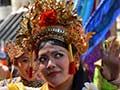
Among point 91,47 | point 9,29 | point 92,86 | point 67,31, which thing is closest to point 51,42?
point 67,31

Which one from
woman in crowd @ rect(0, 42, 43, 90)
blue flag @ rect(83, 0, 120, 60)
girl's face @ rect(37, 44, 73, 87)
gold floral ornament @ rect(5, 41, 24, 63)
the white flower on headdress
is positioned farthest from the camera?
blue flag @ rect(83, 0, 120, 60)

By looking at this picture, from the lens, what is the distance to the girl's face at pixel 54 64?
2818mm

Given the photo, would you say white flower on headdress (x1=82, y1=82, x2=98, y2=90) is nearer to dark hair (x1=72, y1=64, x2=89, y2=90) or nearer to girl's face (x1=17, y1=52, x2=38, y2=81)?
dark hair (x1=72, y1=64, x2=89, y2=90)

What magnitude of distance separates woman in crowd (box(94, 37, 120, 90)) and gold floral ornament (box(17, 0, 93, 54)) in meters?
0.15

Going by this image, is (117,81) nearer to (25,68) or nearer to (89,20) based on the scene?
(25,68)

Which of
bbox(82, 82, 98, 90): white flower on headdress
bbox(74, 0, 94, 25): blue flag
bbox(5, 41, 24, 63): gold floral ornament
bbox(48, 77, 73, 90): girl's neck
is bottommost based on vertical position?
bbox(82, 82, 98, 90): white flower on headdress

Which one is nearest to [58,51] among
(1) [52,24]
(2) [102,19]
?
(1) [52,24]

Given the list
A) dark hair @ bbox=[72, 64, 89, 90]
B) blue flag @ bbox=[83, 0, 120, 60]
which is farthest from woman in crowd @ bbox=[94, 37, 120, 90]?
blue flag @ bbox=[83, 0, 120, 60]

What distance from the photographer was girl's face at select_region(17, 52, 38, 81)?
312 centimetres

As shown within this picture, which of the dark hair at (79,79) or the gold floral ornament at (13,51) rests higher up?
the gold floral ornament at (13,51)

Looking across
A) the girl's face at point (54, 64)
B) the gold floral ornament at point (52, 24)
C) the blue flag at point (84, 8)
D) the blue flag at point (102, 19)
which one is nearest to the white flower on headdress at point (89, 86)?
the girl's face at point (54, 64)

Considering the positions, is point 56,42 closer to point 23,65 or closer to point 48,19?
point 48,19

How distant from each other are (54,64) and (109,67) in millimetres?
437

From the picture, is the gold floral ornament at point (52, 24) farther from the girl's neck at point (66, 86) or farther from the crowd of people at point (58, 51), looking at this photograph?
the girl's neck at point (66, 86)
